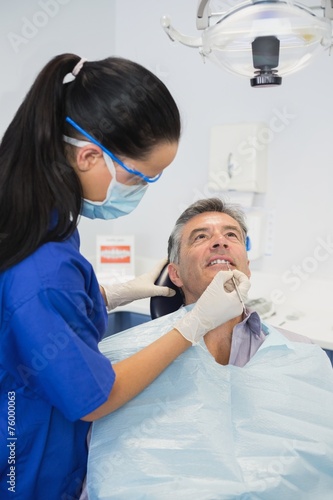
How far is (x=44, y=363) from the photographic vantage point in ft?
2.98

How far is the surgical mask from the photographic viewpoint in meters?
1.00

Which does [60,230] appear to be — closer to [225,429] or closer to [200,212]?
[225,429]

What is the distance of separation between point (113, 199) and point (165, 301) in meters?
0.69

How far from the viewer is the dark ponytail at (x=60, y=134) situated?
93 cm

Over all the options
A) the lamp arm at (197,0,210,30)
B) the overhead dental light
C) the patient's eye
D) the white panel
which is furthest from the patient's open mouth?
the white panel

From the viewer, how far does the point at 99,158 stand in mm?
993

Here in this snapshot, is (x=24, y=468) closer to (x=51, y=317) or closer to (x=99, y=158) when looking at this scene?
(x=51, y=317)

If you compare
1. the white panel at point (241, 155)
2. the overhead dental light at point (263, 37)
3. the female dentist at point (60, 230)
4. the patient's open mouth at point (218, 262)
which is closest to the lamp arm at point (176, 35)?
the overhead dental light at point (263, 37)

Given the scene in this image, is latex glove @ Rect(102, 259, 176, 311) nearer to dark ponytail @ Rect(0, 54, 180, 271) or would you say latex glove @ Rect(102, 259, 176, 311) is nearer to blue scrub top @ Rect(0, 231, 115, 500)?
blue scrub top @ Rect(0, 231, 115, 500)

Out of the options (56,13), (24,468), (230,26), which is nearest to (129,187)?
(230,26)

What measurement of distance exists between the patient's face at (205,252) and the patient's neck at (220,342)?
13cm

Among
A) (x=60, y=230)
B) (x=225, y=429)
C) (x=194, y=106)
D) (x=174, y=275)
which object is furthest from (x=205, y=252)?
(x=194, y=106)

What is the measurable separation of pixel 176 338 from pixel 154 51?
6.31 feet

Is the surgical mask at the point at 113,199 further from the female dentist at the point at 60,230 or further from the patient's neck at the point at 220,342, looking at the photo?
the patient's neck at the point at 220,342
